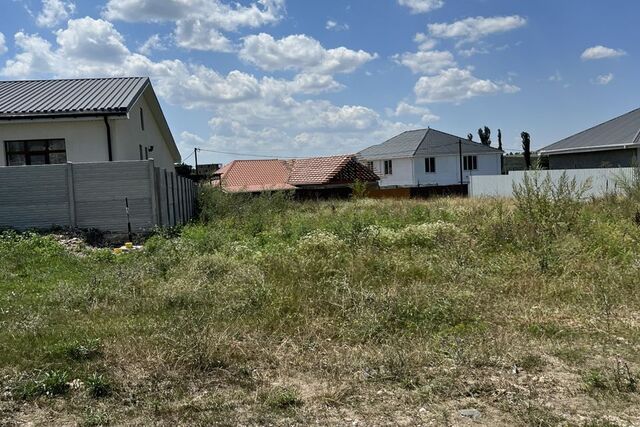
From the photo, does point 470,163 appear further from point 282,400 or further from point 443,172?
point 282,400

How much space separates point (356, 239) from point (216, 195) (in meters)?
11.7

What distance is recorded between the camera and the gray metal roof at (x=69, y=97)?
15.9 m

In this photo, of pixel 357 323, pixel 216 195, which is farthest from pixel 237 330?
pixel 216 195

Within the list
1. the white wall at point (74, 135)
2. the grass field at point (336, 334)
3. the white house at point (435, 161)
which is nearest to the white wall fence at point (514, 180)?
the white house at point (435, 161)

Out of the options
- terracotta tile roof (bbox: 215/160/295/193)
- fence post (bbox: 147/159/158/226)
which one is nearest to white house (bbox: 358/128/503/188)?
terracotta tile roof (bbox: 215/160/295/193)

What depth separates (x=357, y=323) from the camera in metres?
5.53

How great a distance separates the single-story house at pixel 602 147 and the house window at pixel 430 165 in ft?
38.1

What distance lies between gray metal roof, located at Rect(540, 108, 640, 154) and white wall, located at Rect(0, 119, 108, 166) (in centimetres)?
2473

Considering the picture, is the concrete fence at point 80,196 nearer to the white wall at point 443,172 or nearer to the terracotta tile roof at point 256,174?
the terracotta tile roof at point 256,174

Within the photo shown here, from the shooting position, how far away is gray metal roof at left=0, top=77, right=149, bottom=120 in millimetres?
15906

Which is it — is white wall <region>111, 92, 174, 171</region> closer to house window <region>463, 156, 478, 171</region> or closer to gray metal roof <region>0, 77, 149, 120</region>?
gray metal roof <region>0, 77, 149, 120</region>

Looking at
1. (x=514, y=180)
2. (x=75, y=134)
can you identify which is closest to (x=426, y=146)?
(x=514, y=180)

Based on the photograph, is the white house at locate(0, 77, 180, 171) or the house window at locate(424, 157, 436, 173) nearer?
the white house at locate(0, 77, 180, 171)

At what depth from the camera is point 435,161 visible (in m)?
45.0
